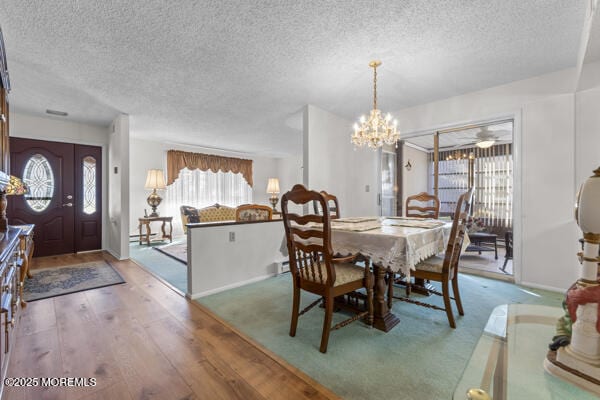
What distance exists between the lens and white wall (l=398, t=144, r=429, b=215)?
191 inches

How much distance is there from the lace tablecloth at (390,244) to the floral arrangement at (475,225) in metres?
2.88

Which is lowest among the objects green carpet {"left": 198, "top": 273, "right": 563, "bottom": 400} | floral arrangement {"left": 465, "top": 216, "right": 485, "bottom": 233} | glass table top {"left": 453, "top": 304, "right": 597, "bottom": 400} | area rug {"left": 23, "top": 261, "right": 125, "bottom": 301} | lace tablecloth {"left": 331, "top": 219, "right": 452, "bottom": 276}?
green carpet {"left": 198, "top": 273, "right": 563, "bottom": 400}

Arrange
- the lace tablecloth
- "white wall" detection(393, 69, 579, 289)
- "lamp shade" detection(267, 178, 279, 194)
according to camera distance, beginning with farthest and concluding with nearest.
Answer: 1. "lamp shade" detection(267, 178, 279, 194)
2. "white wall" detection(393, 69, 579, 289)
3. the lace tablecloth

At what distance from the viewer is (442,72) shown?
2797mm

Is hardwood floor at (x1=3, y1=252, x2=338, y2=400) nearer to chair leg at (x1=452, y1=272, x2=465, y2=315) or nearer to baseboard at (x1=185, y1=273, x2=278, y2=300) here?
baseboard at (x1=185, y1=273, x2=278, y2=300)

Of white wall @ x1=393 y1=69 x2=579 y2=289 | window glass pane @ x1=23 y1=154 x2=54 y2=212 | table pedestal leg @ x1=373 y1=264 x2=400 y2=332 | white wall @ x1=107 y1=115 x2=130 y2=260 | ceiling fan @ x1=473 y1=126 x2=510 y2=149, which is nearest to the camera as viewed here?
table pedestal leg @ x1=373 y1=264 x2=400 y2=332

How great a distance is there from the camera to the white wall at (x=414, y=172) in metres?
4.85

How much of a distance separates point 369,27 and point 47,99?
429 cm

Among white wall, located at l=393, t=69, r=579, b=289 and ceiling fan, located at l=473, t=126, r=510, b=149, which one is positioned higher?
ceiling fan, located at l=473, t=126, r=510, b=149

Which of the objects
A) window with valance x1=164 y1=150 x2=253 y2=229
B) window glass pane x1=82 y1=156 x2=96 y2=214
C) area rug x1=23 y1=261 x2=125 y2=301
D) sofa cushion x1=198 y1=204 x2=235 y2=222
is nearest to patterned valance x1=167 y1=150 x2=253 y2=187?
window with valance x1=164 y1=150 x2=253 y2=229

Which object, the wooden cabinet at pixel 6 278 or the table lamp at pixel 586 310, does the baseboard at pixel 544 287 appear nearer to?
the table lamp at pixel 586 310

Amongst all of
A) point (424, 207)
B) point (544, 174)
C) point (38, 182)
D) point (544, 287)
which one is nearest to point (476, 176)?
point (544, 174)

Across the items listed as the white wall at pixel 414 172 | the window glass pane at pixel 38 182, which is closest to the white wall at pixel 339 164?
the white wall at pixel 414 172

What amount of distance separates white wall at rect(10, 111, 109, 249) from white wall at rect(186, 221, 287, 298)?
137 inches
